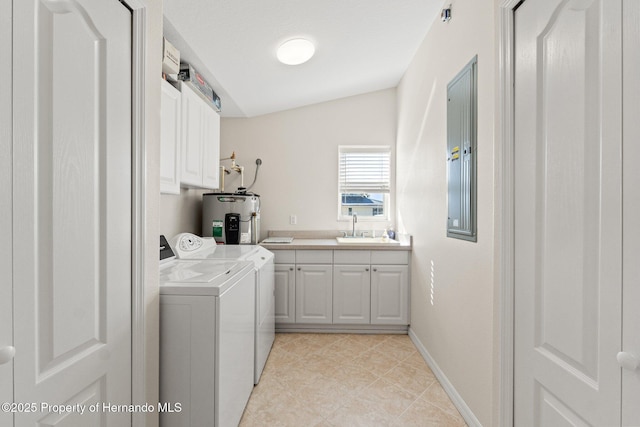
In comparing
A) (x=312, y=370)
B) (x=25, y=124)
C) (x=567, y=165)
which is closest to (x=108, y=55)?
(x=25, y=124)

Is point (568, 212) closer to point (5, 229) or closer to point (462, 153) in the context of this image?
point (462, 153)

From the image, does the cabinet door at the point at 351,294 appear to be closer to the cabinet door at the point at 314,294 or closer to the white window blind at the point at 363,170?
the cabinet door at the point at 314,294

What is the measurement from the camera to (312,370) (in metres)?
2.30

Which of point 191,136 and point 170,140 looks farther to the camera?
point 191,136

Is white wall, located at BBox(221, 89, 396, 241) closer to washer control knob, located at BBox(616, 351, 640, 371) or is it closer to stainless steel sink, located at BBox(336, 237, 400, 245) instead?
stainless steel sink, located at BBox(336, 237, 400, 245)

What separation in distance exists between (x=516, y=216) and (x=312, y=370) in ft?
6.10

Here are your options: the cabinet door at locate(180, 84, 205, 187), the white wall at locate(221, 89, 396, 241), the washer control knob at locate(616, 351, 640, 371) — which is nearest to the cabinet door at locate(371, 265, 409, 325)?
the white wall at locate(221, 89, 396, 241)

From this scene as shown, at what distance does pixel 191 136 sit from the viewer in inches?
83.1

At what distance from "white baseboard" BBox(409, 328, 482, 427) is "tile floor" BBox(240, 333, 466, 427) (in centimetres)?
4

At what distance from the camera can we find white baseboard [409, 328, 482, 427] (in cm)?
168

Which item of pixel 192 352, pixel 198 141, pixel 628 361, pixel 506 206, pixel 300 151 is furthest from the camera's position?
pixel 300 151

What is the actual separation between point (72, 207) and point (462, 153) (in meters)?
1.83

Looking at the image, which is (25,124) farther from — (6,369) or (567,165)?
(567,165)

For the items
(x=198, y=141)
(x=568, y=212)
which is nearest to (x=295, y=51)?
(x=198, y=141)
